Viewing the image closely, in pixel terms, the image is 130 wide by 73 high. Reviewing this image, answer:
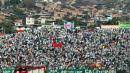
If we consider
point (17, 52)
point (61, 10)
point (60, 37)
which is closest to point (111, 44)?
point (60, 37)

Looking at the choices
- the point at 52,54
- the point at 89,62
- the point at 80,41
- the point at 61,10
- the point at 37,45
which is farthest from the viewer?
the point at 61,10

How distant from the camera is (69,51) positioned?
43625 mm

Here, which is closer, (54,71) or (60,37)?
(54,71)

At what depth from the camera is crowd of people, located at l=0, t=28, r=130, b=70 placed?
38812 millimetres

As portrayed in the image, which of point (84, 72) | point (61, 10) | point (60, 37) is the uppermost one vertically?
point (84, 72)

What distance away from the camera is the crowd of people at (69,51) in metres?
38.8

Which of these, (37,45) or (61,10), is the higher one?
(37,45)

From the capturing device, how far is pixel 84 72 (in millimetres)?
31188

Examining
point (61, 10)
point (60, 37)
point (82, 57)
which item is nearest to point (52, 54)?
point (82, 57)

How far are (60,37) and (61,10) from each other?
57.3 metres

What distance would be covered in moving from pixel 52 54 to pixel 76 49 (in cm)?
267

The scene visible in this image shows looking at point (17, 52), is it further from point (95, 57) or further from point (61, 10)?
point (61, 10)

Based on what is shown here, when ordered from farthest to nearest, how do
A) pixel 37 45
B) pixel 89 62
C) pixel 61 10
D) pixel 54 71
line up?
1. pixel 61 10
2. pixel 37 45
3. pixel 89 62
4. pixel 54 71

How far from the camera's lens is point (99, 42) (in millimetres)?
49125
